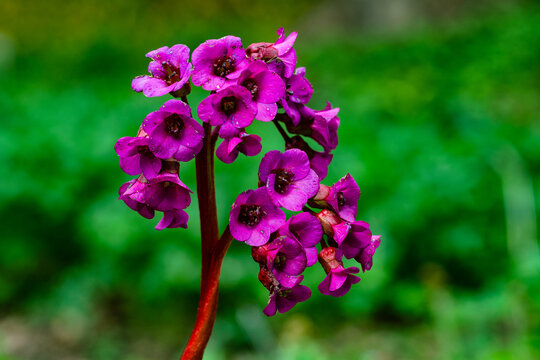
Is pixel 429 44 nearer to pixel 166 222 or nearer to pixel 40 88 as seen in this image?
pixel 40 88

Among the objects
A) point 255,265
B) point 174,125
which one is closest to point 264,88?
point 174,125

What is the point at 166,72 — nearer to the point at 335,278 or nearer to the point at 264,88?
the point at 264,88

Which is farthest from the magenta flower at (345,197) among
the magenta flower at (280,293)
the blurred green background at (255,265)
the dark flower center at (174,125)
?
the blurred green background at (255,265)

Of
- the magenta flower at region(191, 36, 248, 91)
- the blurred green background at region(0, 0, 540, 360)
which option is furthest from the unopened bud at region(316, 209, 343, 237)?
the blurred green background at region(0, 0, 540, 360)

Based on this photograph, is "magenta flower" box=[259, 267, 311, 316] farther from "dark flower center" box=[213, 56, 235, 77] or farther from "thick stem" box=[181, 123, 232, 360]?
"dark flower center" box=[213, 56, 235, 77]

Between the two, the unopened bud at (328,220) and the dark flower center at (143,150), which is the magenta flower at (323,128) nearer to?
the unopened bud at (328,220)
